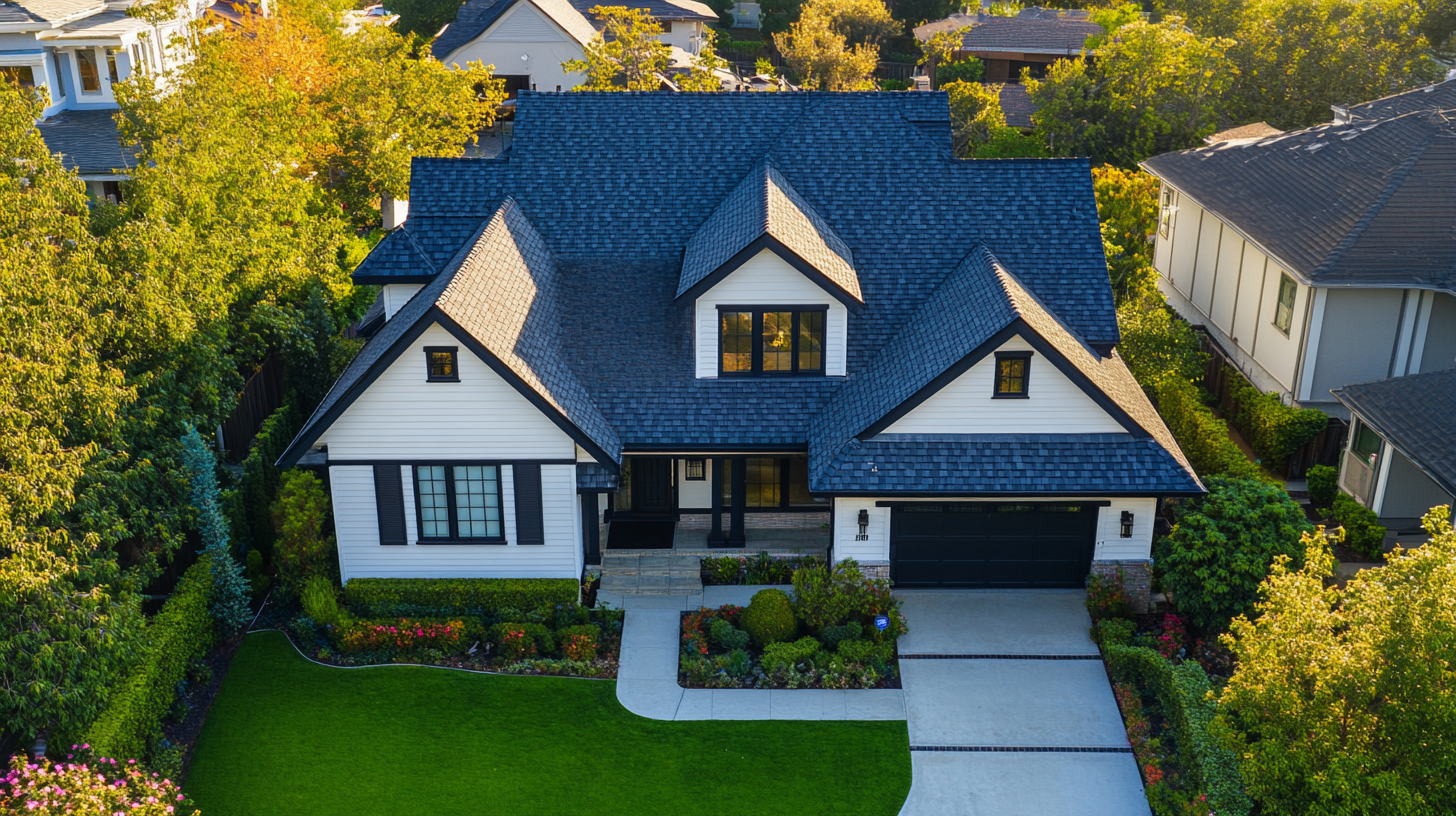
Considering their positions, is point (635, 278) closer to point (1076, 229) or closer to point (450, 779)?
point (1076, 229)

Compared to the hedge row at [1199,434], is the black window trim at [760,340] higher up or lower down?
higher up

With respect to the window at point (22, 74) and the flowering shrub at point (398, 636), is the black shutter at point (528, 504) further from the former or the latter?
the window at point (22, 74)

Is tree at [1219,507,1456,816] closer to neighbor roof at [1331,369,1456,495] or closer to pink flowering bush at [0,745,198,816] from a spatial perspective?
neighbor roof at [1331,369,1456,495]

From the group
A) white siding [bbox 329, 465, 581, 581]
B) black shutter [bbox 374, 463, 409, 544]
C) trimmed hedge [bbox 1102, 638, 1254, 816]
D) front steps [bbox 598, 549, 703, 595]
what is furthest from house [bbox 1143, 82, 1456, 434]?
black shutter [bbox 374, 463, 409, 544]

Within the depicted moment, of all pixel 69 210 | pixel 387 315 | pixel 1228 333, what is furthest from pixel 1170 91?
pixel 69 210

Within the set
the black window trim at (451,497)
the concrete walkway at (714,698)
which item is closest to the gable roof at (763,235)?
the black window trim at (451,497)

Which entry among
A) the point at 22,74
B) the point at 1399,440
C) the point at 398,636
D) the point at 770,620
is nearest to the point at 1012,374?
the point at 770,620

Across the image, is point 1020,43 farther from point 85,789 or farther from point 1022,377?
point 85,789
